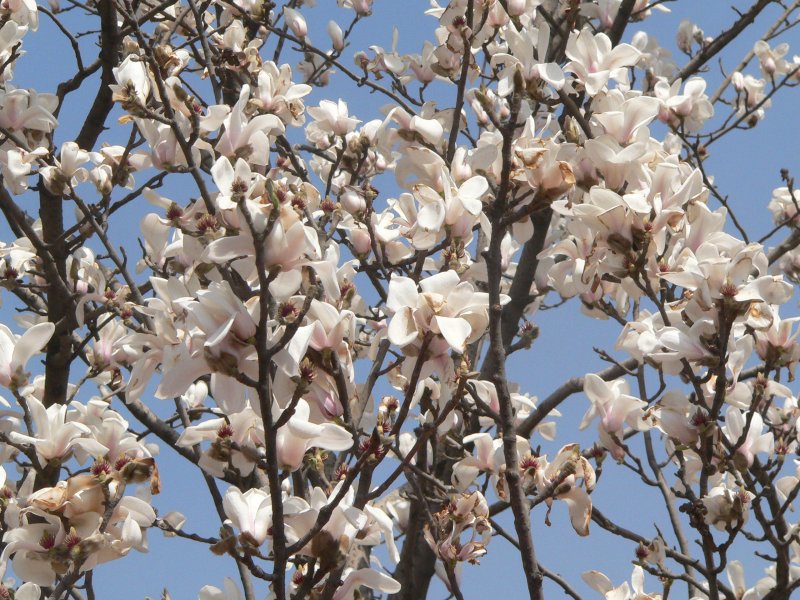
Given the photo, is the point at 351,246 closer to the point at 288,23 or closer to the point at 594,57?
the point at 594,57

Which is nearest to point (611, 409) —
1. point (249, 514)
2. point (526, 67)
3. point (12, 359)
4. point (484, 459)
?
point (484, 459)

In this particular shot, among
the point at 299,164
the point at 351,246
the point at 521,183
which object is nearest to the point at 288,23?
the point at 299,164

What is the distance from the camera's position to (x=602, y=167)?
6.30 feet

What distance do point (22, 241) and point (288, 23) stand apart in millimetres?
1539

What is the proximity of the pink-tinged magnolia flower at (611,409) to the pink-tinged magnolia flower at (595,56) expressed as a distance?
68cm

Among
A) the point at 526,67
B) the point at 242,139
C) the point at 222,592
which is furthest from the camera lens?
the point at 526,67

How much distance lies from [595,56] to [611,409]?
2.71 feet

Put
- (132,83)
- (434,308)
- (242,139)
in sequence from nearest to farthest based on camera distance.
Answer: (434,308), (242,139), (132,83)

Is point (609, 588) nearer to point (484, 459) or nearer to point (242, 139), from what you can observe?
point (484, 459)

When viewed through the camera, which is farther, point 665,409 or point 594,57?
point 594,57

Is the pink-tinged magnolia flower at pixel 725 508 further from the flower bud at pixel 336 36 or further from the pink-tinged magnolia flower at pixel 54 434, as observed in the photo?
the flower bud at pixel 336 36

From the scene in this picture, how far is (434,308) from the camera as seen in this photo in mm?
1391

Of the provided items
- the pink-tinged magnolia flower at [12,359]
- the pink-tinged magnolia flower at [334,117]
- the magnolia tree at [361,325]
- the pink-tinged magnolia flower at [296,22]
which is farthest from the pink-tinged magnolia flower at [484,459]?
the pink-tinged magnolia flower at [296,22]

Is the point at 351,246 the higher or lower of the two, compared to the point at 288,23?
lower
